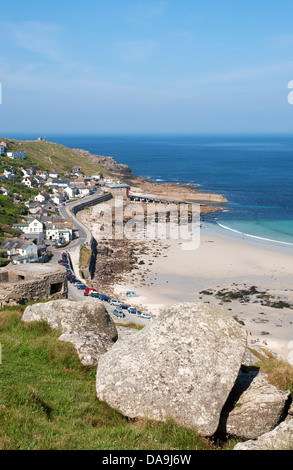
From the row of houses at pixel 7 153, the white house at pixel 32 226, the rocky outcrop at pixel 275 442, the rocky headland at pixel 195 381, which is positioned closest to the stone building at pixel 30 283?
the rocky headland at pixel 195 381

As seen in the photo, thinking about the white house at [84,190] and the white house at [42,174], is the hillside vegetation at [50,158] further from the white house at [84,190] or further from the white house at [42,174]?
the white house at [84,190]

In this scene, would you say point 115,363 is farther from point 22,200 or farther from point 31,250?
point 22,200

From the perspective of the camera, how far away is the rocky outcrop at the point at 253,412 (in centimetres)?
870

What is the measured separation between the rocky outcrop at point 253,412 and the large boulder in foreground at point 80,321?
14.6 ft

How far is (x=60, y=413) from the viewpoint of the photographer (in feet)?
28.1

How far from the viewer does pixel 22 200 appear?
313 ft

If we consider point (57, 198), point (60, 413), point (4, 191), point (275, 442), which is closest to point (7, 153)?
point (57, 198)

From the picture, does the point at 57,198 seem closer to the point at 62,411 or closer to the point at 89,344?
the point at 89,344

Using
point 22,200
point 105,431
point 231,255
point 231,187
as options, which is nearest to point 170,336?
point 105,431

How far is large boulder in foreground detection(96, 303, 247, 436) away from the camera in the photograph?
28.1 ft

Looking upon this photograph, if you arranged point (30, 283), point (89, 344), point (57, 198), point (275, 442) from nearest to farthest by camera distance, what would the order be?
point (275, 442), point (89, 344), point (30, 283), point (57, 198)

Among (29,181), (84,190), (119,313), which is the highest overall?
(29,181)

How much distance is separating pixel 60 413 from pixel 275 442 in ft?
14.5

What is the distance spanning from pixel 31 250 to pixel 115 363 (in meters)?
50.4
